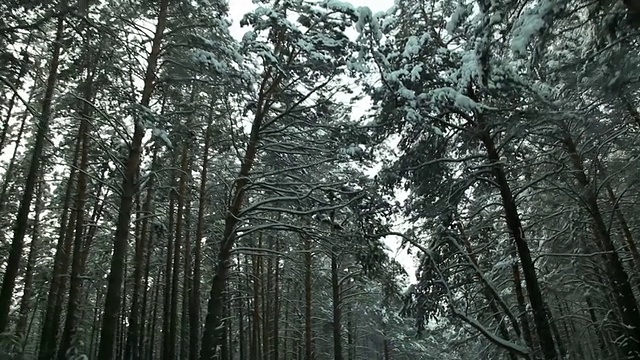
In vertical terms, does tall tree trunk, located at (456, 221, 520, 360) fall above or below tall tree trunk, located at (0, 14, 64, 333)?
below

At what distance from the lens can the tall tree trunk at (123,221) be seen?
849 centimetres

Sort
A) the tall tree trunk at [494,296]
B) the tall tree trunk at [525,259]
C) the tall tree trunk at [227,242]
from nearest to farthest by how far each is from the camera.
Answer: the tall tree trunk at [494,296] < the tall tree trunk at [525,259] < the tall tree trunk at [227,242]

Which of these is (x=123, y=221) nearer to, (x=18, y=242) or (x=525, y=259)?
(x=18, y=242)

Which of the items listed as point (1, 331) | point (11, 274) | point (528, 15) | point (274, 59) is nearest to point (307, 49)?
point (274, 59)

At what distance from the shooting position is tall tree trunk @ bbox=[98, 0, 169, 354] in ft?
27.9

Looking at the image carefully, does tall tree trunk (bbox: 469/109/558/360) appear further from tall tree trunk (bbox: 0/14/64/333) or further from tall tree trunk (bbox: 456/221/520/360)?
tall tree trunk (bbox: 0/14/64/333)

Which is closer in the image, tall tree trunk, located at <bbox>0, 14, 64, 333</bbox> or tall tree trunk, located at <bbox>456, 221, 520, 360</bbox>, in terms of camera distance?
tall tree trunk, located at <bbox>456, 221, 520, 360</bbox>

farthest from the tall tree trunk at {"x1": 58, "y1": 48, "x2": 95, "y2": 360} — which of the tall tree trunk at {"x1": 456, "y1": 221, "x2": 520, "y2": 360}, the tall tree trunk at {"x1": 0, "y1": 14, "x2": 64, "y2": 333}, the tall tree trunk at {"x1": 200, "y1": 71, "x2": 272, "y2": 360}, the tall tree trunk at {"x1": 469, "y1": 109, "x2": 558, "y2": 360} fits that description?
the tall tree trunk at {"x1": 456, "y1": 221, "x2": 520, "y2": 360}

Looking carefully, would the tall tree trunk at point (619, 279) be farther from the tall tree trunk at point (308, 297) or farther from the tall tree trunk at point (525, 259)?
the tall tree trunk at point (308, 297)

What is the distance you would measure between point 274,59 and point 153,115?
2.72 metres

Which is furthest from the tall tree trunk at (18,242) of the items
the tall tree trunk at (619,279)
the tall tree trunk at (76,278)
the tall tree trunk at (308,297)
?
the tall tree trunk at (619,279)

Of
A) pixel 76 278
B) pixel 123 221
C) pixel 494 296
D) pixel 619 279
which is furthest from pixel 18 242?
pixel 619 279

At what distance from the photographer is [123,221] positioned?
30.1 feet

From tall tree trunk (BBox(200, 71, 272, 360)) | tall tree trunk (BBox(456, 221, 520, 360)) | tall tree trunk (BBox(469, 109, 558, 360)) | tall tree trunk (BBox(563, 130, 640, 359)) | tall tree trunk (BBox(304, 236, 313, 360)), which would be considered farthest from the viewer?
tall tree trunk (BBox(304, 236, 313, 360))
